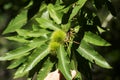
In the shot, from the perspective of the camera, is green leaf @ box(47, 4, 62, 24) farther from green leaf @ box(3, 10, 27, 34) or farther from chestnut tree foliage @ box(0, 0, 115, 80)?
green leaf @ box(3, 10, 27, 34)

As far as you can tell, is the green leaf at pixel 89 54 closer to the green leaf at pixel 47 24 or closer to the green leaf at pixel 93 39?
the green leaf at pixel 93 39

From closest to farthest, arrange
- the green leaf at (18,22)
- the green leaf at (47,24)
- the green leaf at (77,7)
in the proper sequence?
the green leaf at (77,7), the green leaf at (47,24), the green leaf at (18,22)

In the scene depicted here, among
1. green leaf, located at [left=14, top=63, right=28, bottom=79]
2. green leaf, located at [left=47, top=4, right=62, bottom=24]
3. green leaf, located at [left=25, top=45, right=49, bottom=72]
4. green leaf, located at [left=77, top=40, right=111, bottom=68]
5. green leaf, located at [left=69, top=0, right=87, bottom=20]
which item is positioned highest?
green leaf, located at [left=69, top=0, right=87, bottom=20]

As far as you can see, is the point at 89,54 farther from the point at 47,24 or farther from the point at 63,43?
the point at 47,24

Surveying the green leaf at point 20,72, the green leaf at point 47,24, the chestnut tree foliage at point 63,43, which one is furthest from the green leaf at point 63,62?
the green leaf at point 20,72

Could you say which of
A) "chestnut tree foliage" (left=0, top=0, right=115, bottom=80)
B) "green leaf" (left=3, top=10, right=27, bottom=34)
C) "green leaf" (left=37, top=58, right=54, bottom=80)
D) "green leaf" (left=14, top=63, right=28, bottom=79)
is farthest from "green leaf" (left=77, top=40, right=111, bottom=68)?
"green leaf" (left=3, top=10, right=27, bottom=34)

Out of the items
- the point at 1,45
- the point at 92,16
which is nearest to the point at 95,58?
the point at 92,16

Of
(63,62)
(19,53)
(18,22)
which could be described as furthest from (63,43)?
(18,22)

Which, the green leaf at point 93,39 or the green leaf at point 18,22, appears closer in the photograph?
the green leaf at point 93,39
